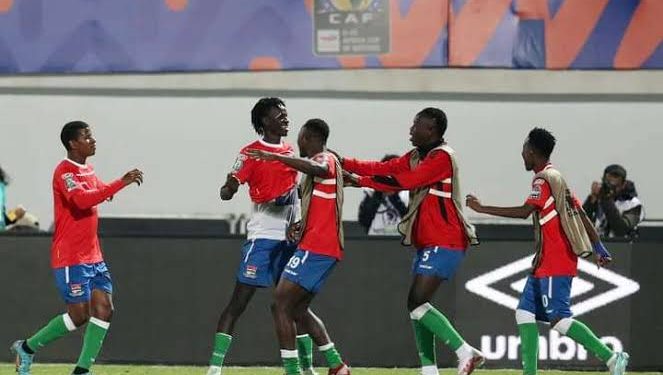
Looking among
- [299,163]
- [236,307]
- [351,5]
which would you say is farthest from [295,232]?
[351,5]

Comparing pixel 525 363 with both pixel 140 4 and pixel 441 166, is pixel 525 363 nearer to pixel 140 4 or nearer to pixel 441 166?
pixel 441 166

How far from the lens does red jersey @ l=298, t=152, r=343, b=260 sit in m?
11.5

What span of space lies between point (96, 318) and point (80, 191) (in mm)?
A: 962

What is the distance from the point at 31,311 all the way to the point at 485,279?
13.3 ft

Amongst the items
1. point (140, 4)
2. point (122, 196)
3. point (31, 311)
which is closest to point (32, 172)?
point (122, 196)

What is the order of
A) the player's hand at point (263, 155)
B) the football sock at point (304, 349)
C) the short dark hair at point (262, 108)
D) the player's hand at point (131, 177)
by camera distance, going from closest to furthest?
the player's hand at point (263, 155) < the player's hand at point (131, 177) < the short dark hair at point (262, 108) < the football sock at point (304, 349)

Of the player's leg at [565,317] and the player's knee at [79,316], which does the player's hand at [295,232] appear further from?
the player's leg at [565,317]

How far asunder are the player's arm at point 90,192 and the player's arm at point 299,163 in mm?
869

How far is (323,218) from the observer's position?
11.5 meters

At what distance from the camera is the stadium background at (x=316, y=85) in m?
19.1

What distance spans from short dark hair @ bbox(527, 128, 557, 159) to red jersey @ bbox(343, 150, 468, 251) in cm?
71

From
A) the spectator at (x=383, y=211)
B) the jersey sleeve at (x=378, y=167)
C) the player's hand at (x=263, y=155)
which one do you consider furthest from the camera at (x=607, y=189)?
the player's hand at (x=263, y=155)

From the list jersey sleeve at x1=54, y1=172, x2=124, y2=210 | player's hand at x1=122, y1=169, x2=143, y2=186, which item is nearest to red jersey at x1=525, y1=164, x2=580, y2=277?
player's hand at x1=122, y1=169, x2=143, y2=186

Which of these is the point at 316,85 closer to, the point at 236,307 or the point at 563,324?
the point at 236,307
